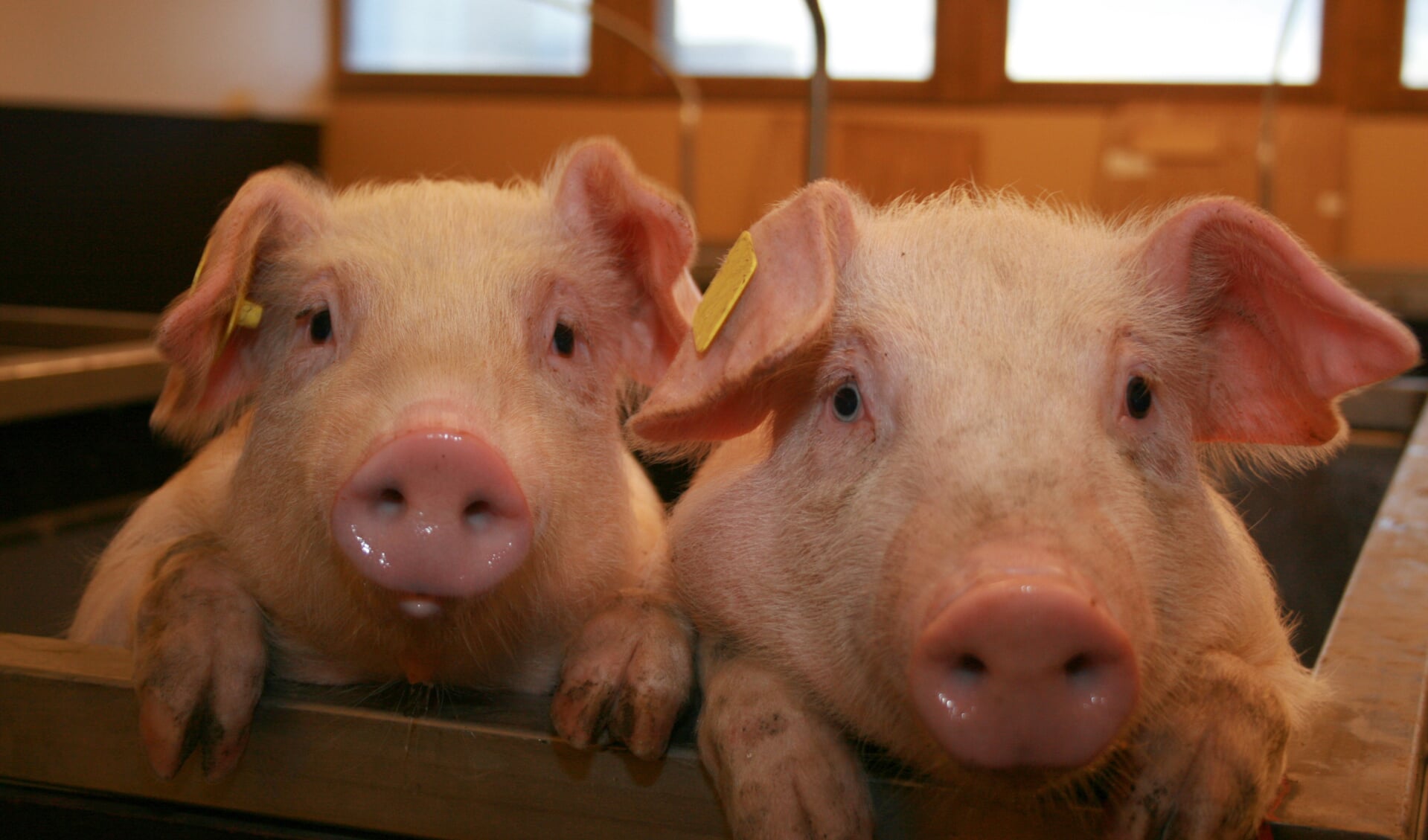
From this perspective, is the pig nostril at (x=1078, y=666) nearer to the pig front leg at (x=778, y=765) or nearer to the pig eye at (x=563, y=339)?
the pig front leg at (x=778, y=765)

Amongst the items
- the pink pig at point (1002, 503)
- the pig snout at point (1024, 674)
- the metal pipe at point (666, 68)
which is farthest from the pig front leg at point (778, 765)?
the metal pipe at point (666, 68)

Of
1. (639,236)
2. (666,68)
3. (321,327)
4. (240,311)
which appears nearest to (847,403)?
(639,236)

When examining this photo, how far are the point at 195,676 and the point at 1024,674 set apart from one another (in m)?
0.75

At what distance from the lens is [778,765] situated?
40.9 inches

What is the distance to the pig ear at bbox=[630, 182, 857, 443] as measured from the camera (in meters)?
1.06

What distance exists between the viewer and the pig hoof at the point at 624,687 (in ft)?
3.63

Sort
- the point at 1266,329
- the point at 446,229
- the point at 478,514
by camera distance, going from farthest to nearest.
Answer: the point at 446,229 → the point at 1266,329 → the point at 478,514

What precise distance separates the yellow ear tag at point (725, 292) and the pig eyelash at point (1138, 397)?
0.35 metres

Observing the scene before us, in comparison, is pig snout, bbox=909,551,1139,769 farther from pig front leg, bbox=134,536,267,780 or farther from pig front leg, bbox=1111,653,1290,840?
pig front leg, bbox=134,536,267,780

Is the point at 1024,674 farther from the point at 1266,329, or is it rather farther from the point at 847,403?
the point at 1266,329

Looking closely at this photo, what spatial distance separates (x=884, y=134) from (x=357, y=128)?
375 cm

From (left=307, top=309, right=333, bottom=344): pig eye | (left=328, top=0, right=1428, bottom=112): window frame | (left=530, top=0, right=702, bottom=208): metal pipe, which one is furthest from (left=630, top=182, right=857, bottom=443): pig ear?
(left=328, top=0, right=1428, bottom=112): window frame

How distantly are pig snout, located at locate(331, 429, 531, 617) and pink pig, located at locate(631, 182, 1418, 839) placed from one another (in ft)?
0.48

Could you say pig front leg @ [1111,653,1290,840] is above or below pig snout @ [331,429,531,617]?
below
